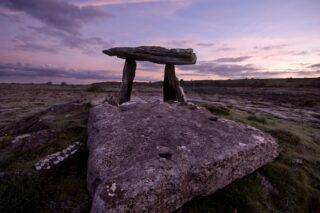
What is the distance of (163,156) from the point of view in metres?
8.17

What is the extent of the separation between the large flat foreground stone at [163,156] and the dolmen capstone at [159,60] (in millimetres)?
5520

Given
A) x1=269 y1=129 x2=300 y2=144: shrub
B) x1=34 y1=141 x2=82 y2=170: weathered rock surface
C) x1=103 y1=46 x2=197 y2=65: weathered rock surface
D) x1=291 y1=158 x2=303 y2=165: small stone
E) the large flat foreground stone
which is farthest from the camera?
x1=103 y1=46 x2=197 y2=65: weathered rock surface

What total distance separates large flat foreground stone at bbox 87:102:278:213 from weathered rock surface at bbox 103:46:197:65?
5516 millimetres

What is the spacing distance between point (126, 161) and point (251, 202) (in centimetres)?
423

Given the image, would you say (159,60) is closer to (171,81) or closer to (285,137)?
(171,81)

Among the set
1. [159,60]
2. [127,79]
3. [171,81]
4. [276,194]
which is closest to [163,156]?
[276,194]

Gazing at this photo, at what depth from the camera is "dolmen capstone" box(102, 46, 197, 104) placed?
16953 millimetres

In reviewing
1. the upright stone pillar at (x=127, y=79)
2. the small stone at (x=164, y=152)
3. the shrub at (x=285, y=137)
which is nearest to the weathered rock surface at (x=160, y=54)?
the upright stone pillar at (x=127, y=79)

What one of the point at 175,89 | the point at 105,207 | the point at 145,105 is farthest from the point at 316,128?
the point at 105,207

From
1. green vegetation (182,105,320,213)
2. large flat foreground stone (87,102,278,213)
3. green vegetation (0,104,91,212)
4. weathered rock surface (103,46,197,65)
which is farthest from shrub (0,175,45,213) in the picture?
weathered rock surface (103,46,197,65)

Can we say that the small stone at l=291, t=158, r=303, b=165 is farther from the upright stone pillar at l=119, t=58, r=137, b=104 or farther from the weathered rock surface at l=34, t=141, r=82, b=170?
the upright stone pillar at l=119, t=58, r=137, b=104

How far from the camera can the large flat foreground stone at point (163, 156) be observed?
22.3 ft

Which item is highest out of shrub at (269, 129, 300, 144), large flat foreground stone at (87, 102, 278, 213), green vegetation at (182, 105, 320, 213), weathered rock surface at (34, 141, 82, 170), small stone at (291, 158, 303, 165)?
large flat foreground stone at (87, 102, 278, 213)

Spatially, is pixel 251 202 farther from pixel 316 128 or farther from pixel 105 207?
pixel 316 128
